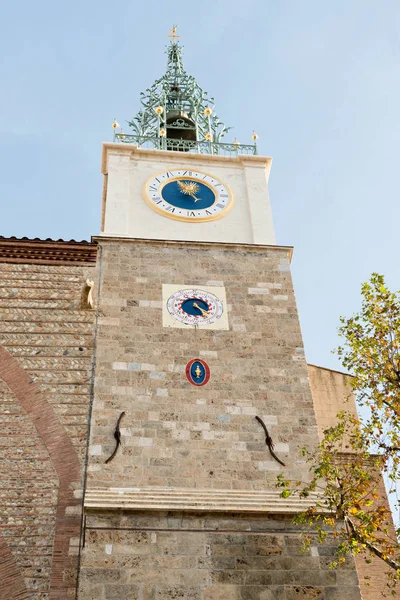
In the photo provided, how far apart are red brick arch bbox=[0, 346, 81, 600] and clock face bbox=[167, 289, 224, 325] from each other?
114 inches

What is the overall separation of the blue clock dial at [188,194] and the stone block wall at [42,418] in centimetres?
272

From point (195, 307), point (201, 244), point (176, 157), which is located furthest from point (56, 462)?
point (176, 157)

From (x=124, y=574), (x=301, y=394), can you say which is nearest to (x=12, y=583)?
(x=124, y=574)

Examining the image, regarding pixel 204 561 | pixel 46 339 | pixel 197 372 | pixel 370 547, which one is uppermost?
pixel 46 339

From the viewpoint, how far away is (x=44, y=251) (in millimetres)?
14383

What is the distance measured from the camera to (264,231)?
16.0 metres

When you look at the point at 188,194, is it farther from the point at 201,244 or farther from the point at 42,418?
the point at 42,418

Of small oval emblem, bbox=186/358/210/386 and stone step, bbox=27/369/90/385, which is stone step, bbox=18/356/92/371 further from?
small oval emblem, bbox=186/358/210/386

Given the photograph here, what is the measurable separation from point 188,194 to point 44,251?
12.4 feet

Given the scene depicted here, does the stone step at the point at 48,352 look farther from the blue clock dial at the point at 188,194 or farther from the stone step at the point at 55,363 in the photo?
the blue clock dial at the point at 188,194

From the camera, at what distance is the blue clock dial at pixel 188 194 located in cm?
1636

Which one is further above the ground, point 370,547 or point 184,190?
point 184,190

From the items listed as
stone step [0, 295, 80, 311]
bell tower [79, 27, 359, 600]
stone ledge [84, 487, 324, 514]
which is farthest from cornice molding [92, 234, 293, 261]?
stone ledge [84, 487, 324, 514]

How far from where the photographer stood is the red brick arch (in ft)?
34.2
